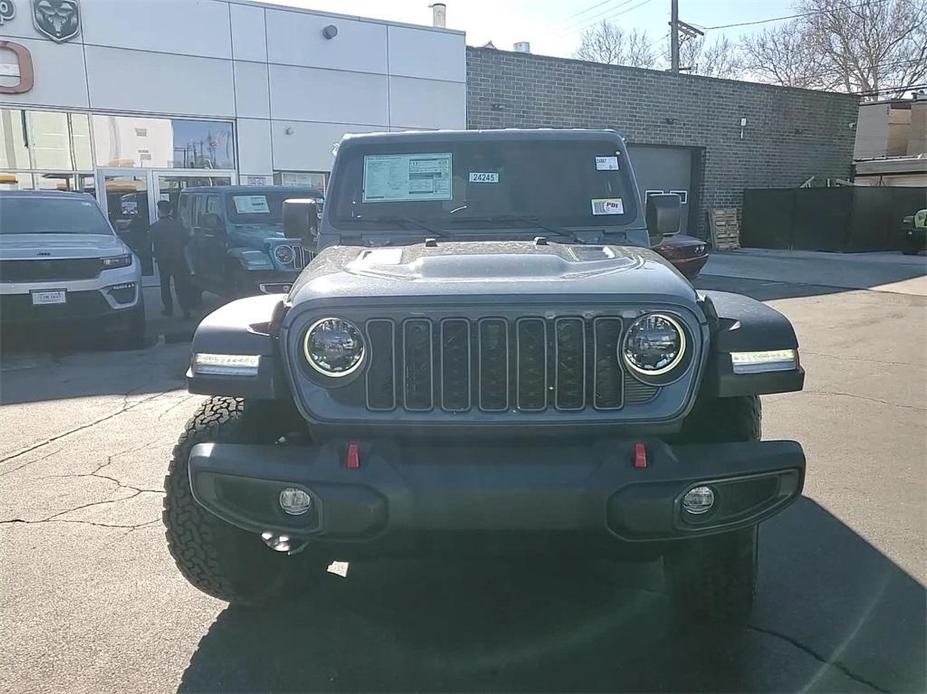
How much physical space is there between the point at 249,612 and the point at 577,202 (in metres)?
2.35

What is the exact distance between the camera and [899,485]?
14.0ft

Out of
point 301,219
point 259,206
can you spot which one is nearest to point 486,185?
point 301,219

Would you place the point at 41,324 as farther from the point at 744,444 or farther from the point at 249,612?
the point at 744,444

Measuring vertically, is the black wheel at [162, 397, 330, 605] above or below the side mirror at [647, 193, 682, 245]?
below

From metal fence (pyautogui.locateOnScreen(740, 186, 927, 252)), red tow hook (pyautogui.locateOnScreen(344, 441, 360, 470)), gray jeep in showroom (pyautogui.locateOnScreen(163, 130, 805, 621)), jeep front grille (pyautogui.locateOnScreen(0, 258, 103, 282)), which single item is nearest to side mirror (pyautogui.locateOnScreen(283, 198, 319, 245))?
gray jeep in showroom (pyautogui.locateOnScreen(163, 130, 805, 621))

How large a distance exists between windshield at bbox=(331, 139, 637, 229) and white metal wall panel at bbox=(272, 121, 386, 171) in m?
12.2

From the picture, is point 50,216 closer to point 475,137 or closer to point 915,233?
point 475,137

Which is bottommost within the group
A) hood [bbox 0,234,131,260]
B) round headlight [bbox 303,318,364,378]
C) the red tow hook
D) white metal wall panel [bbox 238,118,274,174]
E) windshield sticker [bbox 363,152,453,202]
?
the red tow hook

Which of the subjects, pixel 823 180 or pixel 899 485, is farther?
pixel 823 180

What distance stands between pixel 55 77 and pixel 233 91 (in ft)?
9.85

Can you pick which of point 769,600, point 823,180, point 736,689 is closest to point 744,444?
point 736,689

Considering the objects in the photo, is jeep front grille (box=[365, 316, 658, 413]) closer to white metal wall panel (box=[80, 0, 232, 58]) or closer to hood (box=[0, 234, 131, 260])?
hood (box=[0, 234, 131, 260])

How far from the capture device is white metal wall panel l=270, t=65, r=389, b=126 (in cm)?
1508

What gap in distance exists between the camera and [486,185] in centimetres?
373
